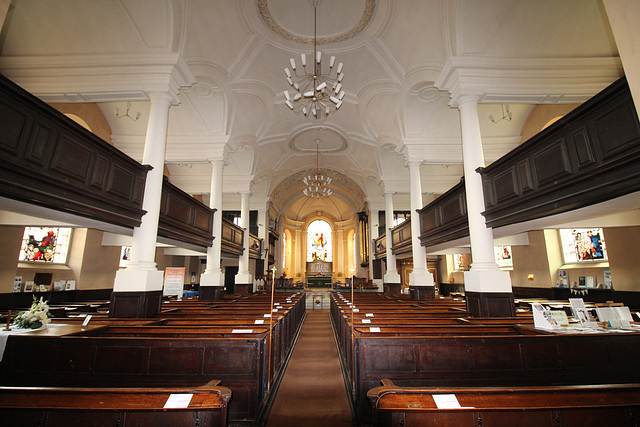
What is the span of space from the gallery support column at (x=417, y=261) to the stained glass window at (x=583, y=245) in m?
5.43

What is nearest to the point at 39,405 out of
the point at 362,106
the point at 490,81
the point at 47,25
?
the point at 47,25

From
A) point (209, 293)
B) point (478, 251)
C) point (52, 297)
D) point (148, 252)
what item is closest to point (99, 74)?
point (148, 252)

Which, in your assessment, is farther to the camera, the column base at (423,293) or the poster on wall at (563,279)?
the poster on wall at (563,279)

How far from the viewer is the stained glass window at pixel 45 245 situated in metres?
8.82

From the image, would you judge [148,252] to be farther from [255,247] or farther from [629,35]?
[255,247]

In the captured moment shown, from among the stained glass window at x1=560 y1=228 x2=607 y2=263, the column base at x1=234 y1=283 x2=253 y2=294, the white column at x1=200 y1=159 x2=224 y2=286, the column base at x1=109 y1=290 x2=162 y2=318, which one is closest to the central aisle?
the column base at x1=109 y1=290 x2=162 y2=318

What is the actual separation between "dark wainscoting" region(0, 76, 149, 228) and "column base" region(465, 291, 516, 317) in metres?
6.09

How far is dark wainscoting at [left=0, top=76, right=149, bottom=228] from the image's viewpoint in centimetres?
313

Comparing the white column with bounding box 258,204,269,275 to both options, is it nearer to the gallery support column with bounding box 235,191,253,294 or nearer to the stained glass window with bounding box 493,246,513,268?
the gallery support column with bounding box 235,191,253,294

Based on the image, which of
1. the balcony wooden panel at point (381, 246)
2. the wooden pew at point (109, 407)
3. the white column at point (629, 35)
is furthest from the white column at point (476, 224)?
the balcony wooden panel at point (381, 246)

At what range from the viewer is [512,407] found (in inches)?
69.9

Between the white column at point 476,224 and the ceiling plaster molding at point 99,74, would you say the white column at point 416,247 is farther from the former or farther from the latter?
the ceiling plaster molding at point 99,74

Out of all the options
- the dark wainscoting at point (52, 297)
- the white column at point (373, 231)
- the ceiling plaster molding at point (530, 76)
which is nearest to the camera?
the ceiling plaster molding at point (530, 76)

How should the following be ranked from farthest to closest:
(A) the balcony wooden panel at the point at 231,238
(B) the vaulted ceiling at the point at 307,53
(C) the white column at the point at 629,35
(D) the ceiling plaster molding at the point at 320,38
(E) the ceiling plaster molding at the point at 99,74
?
1. (A) the balcony wooden panel at the point at 231,238
2. (D) the ceiling plaster molding at the point at 320,38
3. (E) the ceiling plaster molding at the point at 99,74
4. (B) the vaulted ceiling at the point at 307,53
5. (C) the white column at the point at 629,35
